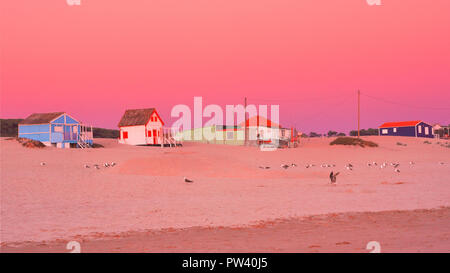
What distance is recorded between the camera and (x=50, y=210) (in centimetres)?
1560

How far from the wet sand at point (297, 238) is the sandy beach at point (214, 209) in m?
0.02

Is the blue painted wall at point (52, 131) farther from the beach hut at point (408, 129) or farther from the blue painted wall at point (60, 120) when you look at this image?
the beach hut at point (408, 129)

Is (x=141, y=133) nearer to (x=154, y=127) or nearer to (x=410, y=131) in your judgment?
(x=154, y=127)

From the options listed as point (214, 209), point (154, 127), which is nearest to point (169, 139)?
point (154, 127)

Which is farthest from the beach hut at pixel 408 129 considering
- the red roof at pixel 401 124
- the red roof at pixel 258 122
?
the red roof at pixel 258 122

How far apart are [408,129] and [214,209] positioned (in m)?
87.2

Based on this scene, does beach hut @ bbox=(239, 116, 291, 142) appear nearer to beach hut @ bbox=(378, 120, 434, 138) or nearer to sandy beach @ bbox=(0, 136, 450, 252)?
beach hut @ bbox=(378, 120, 434, 138)

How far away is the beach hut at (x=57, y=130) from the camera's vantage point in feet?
173

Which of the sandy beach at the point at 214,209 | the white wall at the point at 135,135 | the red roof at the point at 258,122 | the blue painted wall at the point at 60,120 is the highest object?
the red roof at the point at 258,122

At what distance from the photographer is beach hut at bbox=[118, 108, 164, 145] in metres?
64.4

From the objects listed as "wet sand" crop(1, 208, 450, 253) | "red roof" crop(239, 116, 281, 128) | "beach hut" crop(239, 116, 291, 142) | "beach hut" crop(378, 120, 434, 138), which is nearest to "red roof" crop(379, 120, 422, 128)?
"beach hut" crop(378, 120, 434, 138)

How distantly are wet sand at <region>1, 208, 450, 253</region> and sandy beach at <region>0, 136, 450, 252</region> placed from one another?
0.08 feet
